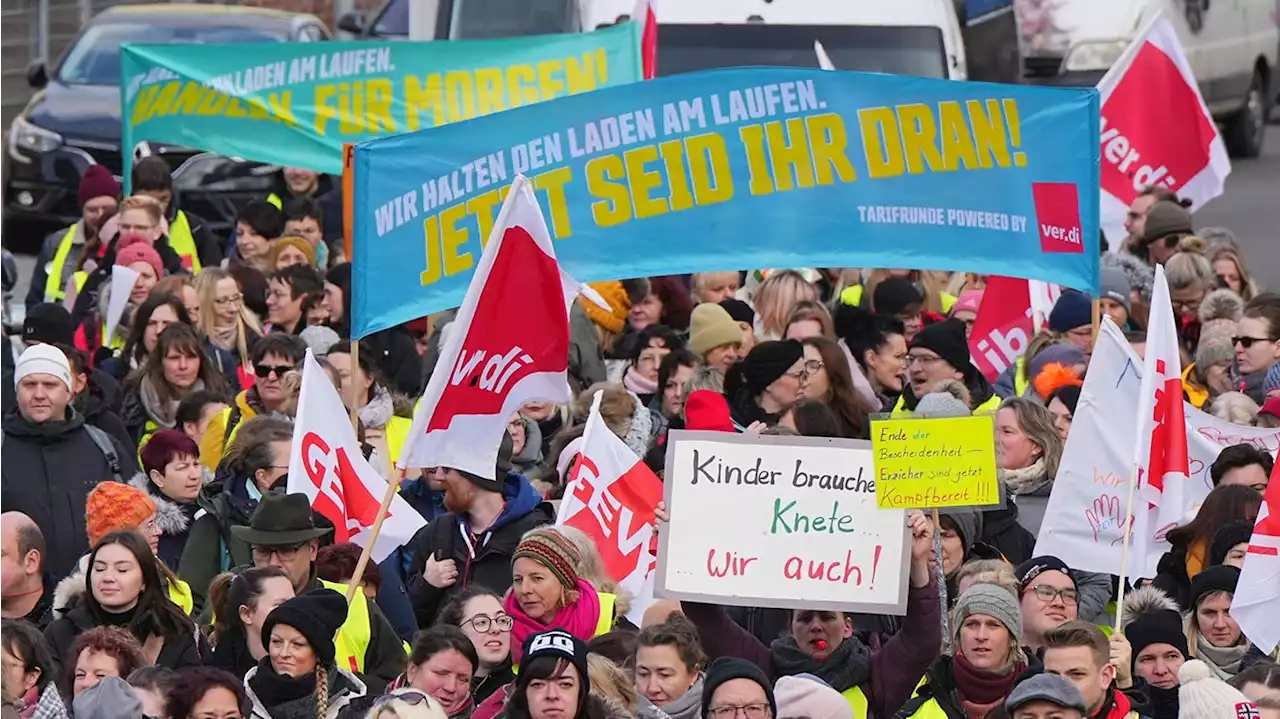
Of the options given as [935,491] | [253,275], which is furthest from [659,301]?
[935,491]

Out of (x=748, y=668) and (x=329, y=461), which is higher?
(x=748, y=668)

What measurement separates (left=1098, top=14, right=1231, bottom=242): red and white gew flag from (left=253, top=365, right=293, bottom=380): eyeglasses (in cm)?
521

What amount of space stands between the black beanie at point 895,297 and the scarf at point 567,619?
15.3 feet

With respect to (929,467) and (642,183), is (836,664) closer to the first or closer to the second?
(929,467)

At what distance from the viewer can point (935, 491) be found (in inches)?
328

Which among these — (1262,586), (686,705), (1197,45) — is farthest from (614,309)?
(1197,45)

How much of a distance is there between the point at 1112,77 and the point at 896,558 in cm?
729

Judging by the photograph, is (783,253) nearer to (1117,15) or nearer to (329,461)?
(329,461)

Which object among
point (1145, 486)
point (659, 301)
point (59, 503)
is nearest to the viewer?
point (1145, 486)

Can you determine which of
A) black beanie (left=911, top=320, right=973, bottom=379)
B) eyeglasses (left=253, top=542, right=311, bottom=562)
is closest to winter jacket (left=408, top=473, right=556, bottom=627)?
Result: eyeglasses (left=253, top=542, right=311, bottom=562)

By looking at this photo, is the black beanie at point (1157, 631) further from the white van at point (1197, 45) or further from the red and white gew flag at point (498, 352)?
the white van at point (1197, 45)

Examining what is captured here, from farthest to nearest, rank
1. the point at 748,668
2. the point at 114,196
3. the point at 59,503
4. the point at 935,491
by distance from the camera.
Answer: the point at 114,196
the point at 59,503
the point at 935,491
the point at 748,668

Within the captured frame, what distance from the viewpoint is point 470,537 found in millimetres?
9414

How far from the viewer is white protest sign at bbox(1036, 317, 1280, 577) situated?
31.1ft
